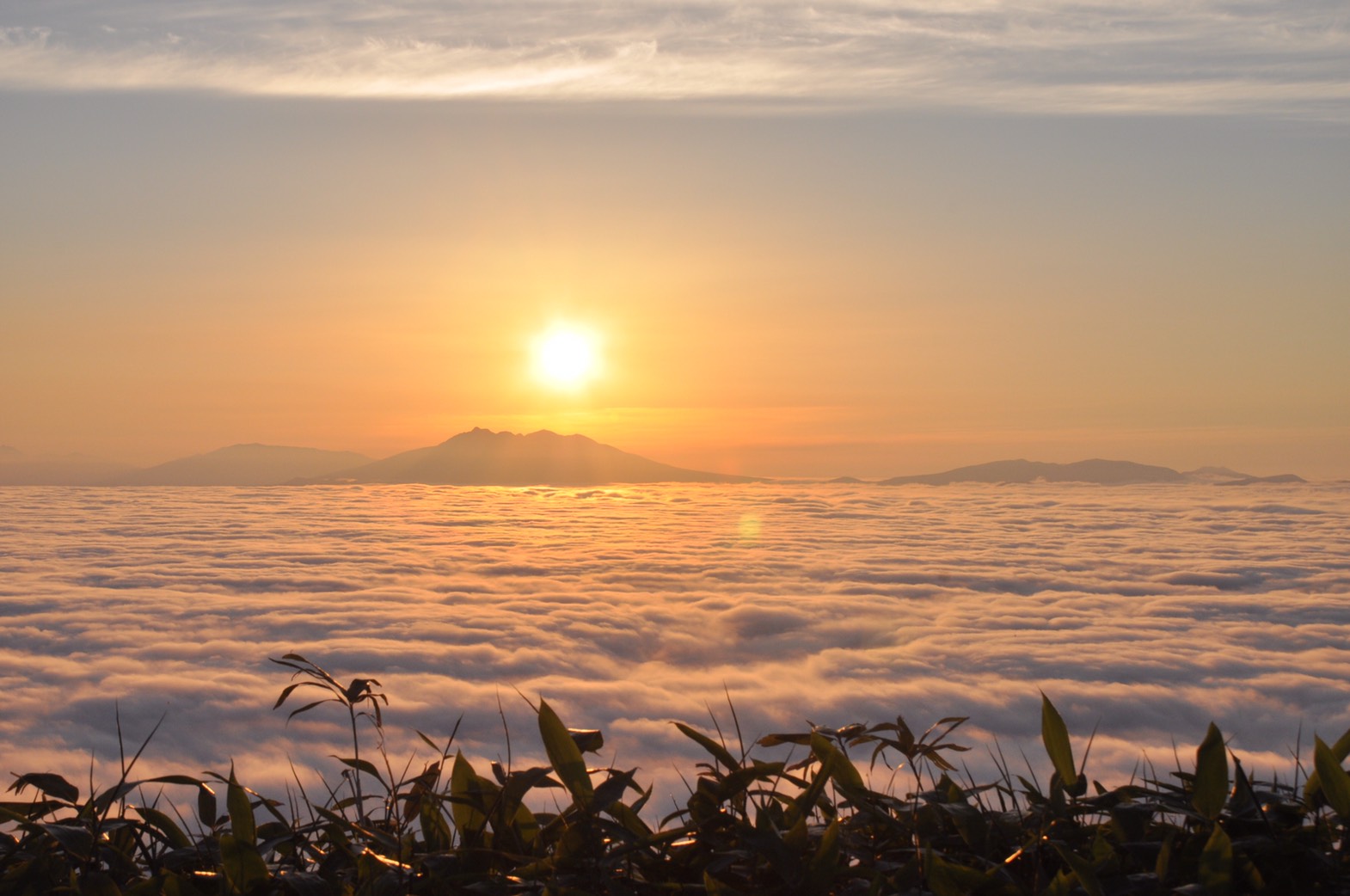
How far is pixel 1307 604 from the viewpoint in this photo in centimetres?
916

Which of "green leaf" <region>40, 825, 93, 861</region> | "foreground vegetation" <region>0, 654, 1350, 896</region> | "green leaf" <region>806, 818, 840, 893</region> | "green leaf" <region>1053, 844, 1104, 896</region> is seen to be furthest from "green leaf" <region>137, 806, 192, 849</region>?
"green leaf" <region>1053, 844, 1104, 896</region>

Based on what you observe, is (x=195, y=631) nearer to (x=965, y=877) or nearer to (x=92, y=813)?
(x=92, y=813)

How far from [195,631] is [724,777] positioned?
7.48m

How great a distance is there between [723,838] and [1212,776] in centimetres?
64

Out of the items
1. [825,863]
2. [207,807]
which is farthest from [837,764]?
[207,807]

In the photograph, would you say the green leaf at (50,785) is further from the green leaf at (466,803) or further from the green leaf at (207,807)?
the green leaf at (466,803)

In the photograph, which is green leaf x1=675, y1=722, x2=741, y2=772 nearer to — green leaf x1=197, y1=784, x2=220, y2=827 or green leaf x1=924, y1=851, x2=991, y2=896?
green leaf x1=924, y1=851, x2=991, y2=896

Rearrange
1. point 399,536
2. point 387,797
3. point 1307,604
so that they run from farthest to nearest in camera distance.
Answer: point 399,536, point 1307,604, point 387,797

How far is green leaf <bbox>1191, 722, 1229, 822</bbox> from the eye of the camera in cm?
116

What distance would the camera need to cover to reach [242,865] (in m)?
1.15

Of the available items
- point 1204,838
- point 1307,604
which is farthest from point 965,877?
point 1307,604

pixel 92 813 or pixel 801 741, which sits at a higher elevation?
pixel 801 741

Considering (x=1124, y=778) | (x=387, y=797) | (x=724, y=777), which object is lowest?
(x=1124, y=778)

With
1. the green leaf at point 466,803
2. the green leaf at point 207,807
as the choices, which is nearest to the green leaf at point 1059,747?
the green leaf at point 466,803
